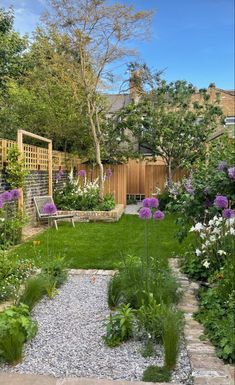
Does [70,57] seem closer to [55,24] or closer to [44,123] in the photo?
[55,24]

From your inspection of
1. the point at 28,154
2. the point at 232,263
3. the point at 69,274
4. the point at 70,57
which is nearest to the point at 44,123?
the point at 70,57

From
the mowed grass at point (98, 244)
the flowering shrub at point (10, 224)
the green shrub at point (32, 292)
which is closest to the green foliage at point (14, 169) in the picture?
the flowering shrub at point (10, 224)

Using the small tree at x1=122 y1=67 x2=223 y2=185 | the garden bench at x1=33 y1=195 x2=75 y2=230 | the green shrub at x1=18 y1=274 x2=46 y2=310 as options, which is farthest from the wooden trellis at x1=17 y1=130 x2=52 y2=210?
the green shrub at x1=18 y1=274 x2=46 y2=310

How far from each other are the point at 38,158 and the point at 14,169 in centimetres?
225

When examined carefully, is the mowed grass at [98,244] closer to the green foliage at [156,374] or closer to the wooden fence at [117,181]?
the green foliage at [156,374]

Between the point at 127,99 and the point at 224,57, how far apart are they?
13.2 metres

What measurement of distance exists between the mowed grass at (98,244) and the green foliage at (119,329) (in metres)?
1.60

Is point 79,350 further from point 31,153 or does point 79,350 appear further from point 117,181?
point 117,181

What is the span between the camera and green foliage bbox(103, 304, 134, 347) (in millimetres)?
2814

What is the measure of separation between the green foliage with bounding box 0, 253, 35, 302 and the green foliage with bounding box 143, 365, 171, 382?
1675 millimetres

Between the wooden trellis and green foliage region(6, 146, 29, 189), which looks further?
the wooden trellis

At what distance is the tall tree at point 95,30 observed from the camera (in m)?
10.5

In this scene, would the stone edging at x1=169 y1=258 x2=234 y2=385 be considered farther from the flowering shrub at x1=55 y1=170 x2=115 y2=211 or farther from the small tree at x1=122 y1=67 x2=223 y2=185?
the small tree at x1=122 y1=67 x2=223 y2=185

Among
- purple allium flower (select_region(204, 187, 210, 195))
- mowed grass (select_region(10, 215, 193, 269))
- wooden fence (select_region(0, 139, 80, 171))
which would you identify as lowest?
mowed grass (select_region(10, 215, 193, 269))
